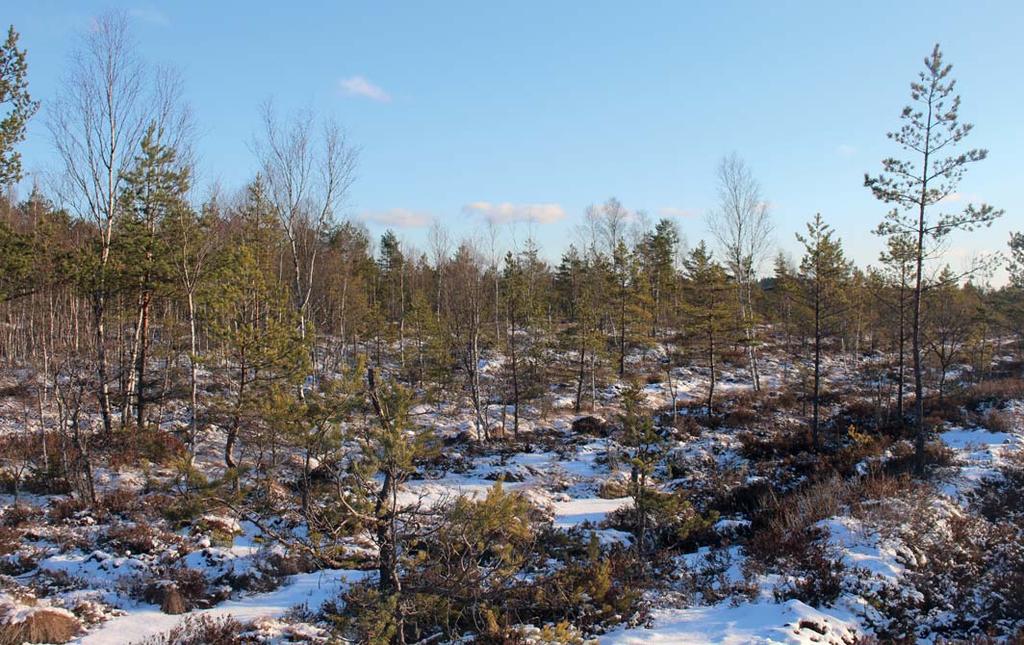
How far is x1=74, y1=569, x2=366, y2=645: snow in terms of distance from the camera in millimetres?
8250

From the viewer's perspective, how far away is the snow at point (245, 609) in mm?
8250

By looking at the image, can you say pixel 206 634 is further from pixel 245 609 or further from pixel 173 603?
pixel 173 603

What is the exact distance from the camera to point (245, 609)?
932 cm

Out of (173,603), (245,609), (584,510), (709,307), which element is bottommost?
(584,510)

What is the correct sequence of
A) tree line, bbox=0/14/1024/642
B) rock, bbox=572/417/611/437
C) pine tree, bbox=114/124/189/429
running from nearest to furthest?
tree line, bbox=0/14/1024/642
pine tree, bbox=114/124/189/429
rock, bbox=572/417/611/437

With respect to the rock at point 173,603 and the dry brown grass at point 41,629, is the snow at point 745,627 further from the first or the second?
the dry brown grass at point 41,629

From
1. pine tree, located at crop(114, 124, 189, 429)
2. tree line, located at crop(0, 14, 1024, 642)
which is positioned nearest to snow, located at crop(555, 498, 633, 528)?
tree line, located at crop(0, 14, 1024, 642)

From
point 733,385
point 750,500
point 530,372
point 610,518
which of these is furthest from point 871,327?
point 610,518

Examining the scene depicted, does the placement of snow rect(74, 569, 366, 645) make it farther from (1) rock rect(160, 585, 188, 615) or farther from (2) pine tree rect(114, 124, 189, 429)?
(2) pine tree rect(114, 124, 189, 429)

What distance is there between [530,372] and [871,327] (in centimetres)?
2373

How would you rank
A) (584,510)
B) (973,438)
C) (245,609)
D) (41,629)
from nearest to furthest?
1. (41,629)
2. (245,609)
3. (584,510)
4. (973,438)

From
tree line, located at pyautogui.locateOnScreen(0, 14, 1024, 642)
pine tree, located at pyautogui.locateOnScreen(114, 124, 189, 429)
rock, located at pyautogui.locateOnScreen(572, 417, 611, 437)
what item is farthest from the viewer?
rock, located at pyautogui.locateOnScreen(572, 417, 611, 437)

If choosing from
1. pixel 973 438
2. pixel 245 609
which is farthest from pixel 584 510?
pixel 973 438

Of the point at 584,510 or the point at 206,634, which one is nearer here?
the point at 206,634
